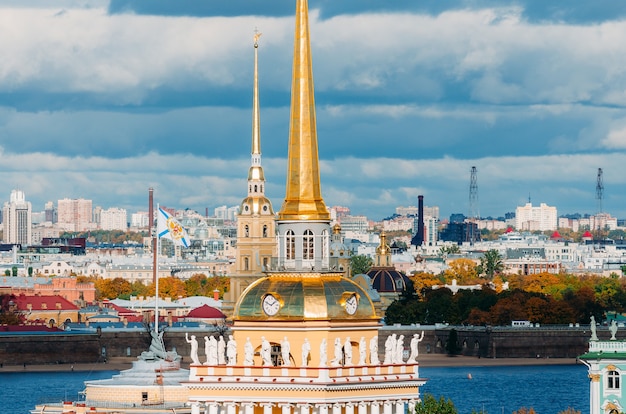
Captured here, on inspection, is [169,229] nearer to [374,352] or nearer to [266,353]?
[374,352]

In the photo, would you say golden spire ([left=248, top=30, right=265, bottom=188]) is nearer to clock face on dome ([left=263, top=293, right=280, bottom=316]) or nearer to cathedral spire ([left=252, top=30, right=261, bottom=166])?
cathedral spire ([left=252, top=30, right=261, bottom=166])

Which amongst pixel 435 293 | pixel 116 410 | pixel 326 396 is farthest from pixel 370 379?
pixel 435 293

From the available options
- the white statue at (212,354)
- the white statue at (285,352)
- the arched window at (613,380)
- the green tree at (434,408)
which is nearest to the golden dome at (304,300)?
the white statue at (285,352)

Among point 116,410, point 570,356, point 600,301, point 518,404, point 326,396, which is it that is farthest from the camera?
point 600,301

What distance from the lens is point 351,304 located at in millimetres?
30531

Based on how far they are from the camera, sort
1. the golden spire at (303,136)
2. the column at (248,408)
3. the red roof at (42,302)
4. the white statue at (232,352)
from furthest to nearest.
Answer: the red roof at (42,302), the golden spire at (303,136), the white statue at (232,352), the column at (248,408)

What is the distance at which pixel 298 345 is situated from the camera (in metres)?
30.2

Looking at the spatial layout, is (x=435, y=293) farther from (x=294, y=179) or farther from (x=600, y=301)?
(x=294, y=179)

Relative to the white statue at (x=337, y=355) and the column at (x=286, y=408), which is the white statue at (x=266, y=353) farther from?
the white statue at (x=337, y=355)

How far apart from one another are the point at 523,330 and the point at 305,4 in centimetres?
10927

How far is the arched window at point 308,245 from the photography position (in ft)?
102

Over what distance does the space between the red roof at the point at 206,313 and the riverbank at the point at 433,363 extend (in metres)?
14.4

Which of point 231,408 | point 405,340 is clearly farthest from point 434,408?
point 405,340

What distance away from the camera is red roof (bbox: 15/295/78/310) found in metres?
164
